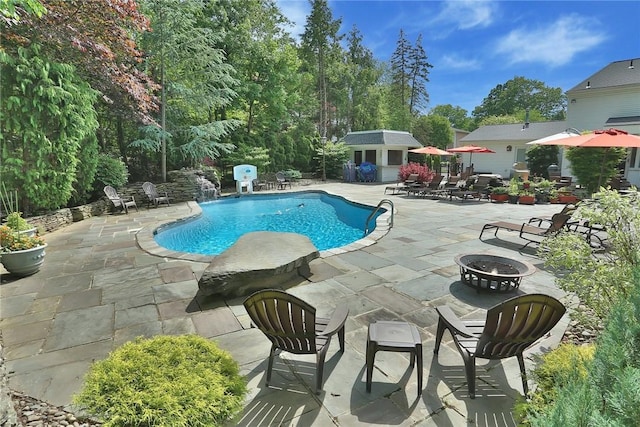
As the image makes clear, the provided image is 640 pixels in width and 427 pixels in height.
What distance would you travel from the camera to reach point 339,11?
2222 cm

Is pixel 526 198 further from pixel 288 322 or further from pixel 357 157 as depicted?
pixel 357 157

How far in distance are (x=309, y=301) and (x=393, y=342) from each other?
155cm

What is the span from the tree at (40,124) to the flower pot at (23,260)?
2.86 metres

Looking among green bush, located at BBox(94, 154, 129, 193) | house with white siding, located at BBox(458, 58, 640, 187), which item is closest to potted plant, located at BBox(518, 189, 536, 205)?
house with white siding, located at BBox(458, 58, 640, 187)

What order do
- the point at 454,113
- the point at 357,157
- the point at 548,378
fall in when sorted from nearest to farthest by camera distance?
the point at 548,378 < the point at 357,157 < the point at 454,113

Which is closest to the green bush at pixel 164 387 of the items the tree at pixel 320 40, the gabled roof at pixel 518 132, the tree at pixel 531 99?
the tree at pixel 320 40

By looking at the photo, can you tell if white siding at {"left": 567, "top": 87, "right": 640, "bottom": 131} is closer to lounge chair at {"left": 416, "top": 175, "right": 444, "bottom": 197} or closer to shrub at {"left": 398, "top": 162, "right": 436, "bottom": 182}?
shrub at {"left": 398, "top": 162, "right": 436, "bottom": 182}

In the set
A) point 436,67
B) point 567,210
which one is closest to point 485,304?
point 567,210

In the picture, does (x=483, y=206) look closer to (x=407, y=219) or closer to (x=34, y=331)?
(x=407, y=219)

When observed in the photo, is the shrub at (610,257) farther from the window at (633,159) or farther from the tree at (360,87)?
the tree at (360,87)

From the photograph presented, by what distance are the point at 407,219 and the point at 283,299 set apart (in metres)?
6.55

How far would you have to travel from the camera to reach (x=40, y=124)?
625cm

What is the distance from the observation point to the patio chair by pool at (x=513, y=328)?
6.64ft

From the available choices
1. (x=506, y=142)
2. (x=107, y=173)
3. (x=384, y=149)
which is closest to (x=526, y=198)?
(x=384, y=149)
